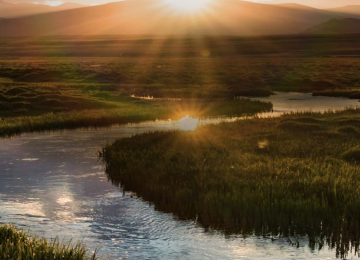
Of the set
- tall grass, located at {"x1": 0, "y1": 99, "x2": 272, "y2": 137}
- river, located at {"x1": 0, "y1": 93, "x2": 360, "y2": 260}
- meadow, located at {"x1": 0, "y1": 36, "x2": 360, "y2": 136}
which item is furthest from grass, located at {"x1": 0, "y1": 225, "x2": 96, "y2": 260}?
meadow, located at {"x1": 0, "y1": 36, "x2": 360, "y2": 136}

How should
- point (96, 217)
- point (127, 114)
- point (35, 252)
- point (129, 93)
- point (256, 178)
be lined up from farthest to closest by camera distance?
point (129, 93) → point (127, 114) → point (256, 178) → point (96, 217) → point (35, 252)

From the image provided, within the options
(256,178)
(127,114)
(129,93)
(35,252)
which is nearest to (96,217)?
(35,252)

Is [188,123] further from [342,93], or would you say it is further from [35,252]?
[342,93]

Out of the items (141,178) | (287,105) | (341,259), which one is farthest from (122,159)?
(287,105)

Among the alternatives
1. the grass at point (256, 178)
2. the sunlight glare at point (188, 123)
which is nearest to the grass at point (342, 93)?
the sunlight glare at point (188, 123)

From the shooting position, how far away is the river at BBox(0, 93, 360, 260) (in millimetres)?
13250

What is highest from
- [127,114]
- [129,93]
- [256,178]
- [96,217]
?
[129,93]

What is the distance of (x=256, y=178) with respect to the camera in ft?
59.0

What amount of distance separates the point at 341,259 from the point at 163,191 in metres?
6.70

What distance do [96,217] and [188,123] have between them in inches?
826

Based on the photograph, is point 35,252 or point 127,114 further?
point 127,114

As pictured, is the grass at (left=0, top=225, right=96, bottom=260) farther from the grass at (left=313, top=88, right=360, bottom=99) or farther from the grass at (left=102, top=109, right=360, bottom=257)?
the grass at (left=313, top=88, right=360, bottom=99)

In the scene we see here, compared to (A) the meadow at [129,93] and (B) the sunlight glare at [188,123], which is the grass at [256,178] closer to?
(B) the sunlight glare at [188,123]

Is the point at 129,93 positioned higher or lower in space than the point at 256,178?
higher
